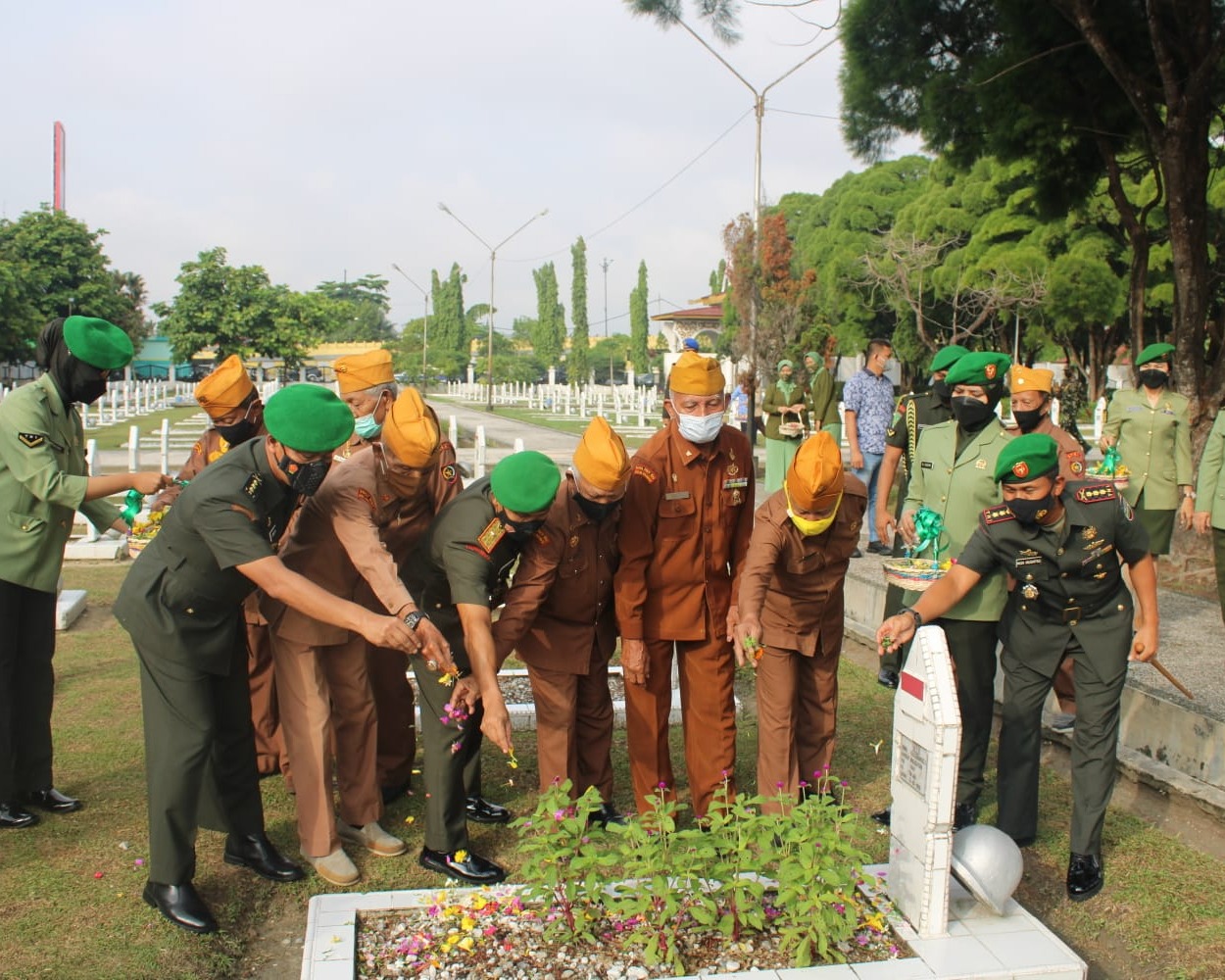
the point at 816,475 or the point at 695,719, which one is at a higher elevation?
the point at 816,475

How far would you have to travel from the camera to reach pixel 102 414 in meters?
36.6

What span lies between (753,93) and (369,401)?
1781 cm

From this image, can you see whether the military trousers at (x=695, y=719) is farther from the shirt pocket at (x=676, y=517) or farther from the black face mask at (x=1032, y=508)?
the black face mask at (x=1032, y=508)

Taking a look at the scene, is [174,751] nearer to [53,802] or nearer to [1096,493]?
[53,802]

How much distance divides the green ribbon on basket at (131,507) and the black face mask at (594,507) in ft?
7.03

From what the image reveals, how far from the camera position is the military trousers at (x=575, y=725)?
451cm

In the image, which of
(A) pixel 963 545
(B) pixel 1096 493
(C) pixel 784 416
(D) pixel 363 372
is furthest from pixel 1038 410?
(C) pixel 784 416

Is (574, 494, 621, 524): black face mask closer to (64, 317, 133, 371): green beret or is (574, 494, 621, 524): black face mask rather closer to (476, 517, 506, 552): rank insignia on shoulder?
(476, 517, 506, 552): rank insignia on shoulder

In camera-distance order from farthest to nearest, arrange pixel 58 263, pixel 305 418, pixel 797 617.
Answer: pixel 58 263 → pixel 797 617 → pixel 305 418

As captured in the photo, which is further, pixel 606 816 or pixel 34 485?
pixel 606 816

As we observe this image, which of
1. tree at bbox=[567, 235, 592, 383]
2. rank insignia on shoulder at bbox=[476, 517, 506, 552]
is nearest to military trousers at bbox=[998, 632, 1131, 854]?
rank insignia on shoulder at bbox=[476, 517, 506, 552]

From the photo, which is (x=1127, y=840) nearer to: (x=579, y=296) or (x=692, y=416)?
(x=692, y=416)

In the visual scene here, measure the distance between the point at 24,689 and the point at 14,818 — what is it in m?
0.52

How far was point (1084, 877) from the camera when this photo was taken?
4207 mm
